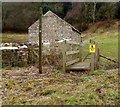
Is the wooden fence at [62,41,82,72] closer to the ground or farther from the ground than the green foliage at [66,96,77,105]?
farther from the ground

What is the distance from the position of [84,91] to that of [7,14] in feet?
134

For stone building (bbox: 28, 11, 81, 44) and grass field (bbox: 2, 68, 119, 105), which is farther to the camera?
stone building (bbox: 28, 11, 81, 44)

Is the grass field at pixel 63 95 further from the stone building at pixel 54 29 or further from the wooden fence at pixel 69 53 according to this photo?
the stone building at pixel 54 29

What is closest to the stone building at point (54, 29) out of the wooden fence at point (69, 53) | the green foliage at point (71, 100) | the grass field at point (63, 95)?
the wooden fence at point (69, 53)

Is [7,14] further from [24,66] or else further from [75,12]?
[24,66]

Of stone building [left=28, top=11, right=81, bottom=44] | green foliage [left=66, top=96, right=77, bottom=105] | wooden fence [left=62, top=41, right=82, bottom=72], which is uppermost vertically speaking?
stone building [left=28, top=11, right=81, bottom=44]

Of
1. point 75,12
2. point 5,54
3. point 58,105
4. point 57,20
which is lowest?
point 58,105

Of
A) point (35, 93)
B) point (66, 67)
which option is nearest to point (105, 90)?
point (35, 93)

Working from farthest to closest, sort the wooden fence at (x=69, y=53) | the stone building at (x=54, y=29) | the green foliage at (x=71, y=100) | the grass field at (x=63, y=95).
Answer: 1. the stone building at (x=54, y=29)
2. the wooden fence at (x=69, y=53)
3. the grass field at (x=63, y=95)
4. the green foliage at (x=71, y=100)

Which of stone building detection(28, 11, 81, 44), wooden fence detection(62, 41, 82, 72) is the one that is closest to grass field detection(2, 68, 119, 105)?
wooden fence detection(62, 41, 82, 72)

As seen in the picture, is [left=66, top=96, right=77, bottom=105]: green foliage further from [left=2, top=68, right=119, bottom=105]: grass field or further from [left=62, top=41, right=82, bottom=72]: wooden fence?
[left=62, top=41, right=82, bottom=72]: wooden fence

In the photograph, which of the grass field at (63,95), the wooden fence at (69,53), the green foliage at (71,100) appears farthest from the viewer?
the wooden fence at (69,53)

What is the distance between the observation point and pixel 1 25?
42094 millimetres

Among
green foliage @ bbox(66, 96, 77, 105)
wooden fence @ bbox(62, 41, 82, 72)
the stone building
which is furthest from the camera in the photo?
the stone building
